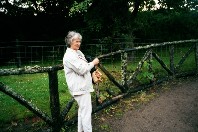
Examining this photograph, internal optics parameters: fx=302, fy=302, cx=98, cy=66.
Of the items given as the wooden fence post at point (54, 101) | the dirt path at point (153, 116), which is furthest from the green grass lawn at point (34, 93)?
the wooden fence post at point (54, 101)

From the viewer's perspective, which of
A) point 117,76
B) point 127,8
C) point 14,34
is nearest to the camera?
point 117,76

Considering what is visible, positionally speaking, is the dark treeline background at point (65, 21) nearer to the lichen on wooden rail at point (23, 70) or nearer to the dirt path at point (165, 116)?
the dirt path at point (165, 116)

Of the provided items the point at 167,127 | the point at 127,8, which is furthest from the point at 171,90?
the point at 127,8

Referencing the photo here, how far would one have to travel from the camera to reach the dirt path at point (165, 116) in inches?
243

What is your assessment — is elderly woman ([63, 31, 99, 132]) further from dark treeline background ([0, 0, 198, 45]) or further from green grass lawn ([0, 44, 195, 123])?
dark treeline background ([0, 0, 198, 45])

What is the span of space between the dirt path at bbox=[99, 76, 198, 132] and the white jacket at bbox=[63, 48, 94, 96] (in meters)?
1.46

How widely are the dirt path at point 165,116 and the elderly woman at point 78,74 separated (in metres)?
1.10

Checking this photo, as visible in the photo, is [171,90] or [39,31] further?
[39,31]

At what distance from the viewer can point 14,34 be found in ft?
70.0

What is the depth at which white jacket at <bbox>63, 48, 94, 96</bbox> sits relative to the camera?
16.4 feet

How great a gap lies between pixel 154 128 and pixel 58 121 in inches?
76.6

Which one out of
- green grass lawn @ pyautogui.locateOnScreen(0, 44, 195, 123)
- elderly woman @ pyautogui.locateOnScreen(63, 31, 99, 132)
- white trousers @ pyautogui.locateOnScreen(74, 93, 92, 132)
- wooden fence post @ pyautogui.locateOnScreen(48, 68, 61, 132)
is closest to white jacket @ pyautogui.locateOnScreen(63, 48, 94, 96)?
elderly woman @ pyautogui.locateOnScreen(63, 31, 99, 132)

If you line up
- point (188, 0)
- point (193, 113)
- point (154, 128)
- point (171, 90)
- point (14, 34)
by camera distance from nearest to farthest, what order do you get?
1. point (154, 128)
2. point (193, 113)
3. point (171, 90)
4. point (188, 0)
5. point (14, 34)

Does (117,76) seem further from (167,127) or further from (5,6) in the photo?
(5,6)
